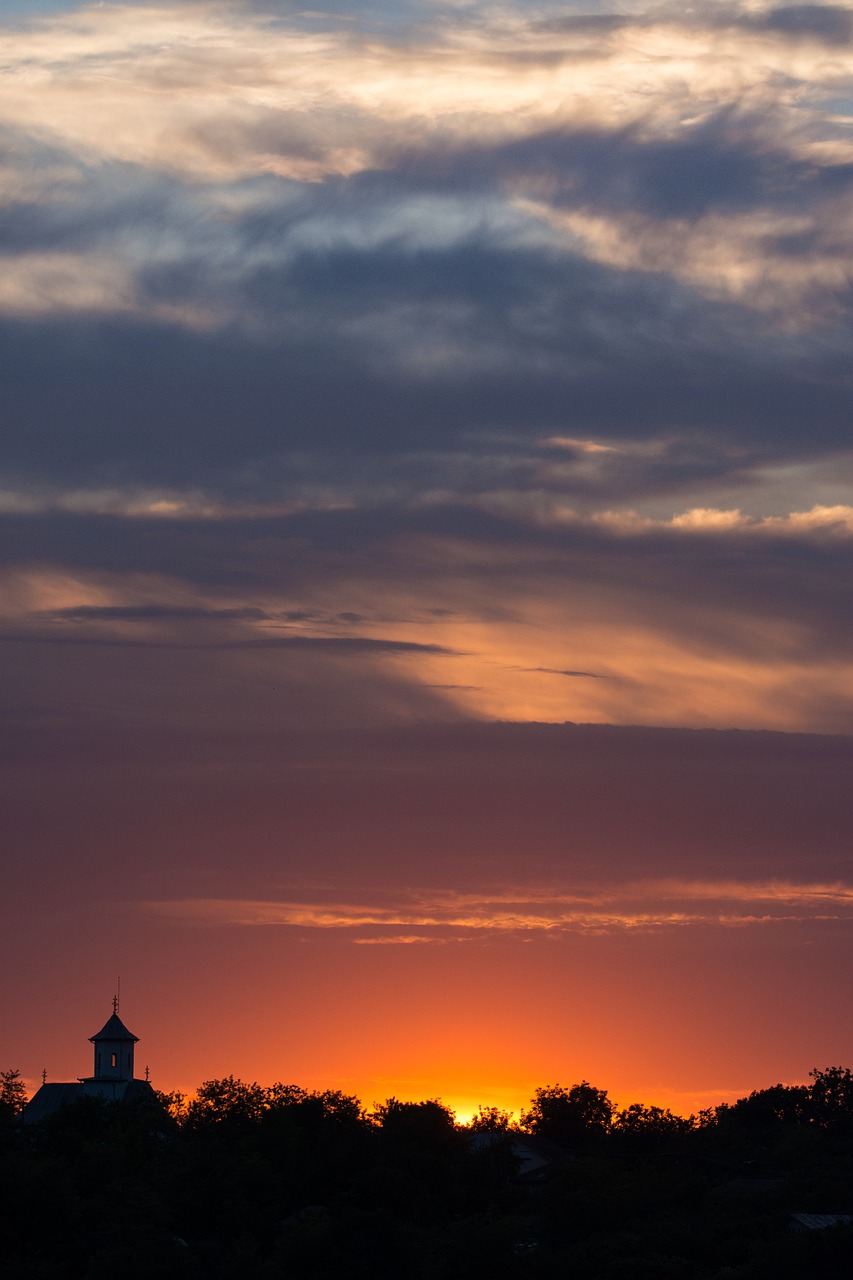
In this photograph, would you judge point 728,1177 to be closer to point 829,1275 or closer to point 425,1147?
point 425,1147

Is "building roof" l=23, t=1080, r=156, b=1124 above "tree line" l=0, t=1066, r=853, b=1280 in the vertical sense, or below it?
above

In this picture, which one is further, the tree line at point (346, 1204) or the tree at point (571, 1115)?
the tree at point (571, 1115)

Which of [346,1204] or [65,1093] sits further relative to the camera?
[65,1093]

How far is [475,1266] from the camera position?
85188mm

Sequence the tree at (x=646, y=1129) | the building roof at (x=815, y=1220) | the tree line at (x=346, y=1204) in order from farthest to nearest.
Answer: the tree at (x=646, y=1129), the building roof at (x=815, y=1220), the tree line at (x=346, y=1204)

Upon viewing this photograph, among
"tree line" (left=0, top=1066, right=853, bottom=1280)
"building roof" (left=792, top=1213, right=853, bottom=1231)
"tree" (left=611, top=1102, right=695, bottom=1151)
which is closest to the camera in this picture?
"tree line" (left=0, top=1066, right=853, bottom=1280)

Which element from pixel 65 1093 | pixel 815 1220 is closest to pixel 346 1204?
pixel 815 1220

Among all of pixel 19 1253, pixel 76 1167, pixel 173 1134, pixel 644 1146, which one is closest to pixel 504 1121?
pixel 644 1146

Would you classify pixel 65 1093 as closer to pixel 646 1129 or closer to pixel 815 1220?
pixel 646 1129

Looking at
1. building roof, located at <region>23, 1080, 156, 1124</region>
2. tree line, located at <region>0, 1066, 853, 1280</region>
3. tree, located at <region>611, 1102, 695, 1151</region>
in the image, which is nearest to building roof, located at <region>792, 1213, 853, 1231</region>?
tree line, located at <region>0, 1066, 853, 1280</region>

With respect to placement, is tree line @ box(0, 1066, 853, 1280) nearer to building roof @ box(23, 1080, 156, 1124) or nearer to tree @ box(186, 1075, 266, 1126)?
tree @ box(186, 1075, 266, 1126)

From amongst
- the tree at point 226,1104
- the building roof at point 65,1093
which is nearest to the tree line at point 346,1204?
the tree at point 226,1104

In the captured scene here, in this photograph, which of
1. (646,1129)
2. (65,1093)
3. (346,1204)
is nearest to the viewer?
(346,1204)

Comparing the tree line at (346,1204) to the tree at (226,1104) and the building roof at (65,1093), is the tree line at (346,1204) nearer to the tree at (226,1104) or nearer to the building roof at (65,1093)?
the tree at (226,1104)
